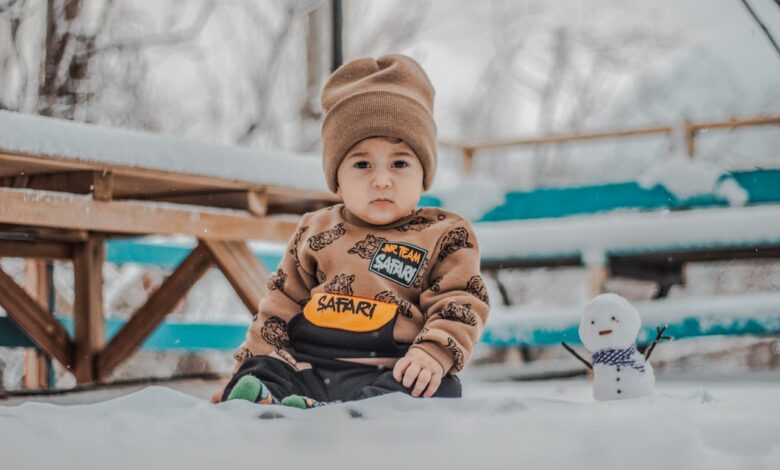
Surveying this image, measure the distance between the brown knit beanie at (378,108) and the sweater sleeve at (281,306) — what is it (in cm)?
19

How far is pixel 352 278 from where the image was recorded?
1787mm

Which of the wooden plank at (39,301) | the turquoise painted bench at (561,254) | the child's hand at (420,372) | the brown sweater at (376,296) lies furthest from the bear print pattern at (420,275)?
the wooden plank at (39,301)

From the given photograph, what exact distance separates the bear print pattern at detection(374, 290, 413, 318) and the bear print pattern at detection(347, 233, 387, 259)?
84 mm

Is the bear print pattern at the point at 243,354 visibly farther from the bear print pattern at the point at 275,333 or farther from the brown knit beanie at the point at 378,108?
the brown knit beanie at the point at 378,108

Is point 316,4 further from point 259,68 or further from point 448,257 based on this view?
point 448,257

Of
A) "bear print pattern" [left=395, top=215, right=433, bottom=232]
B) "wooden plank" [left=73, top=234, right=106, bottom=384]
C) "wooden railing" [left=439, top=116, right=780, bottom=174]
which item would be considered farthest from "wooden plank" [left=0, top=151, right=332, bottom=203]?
"wooden railing" [left=439, top=116, right=780, bottom=174]

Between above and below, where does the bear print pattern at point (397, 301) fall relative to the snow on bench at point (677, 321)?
below

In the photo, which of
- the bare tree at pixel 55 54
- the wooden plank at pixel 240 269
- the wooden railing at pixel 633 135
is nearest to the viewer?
the wooden plank at pixel 240 269

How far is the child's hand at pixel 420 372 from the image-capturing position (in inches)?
61.7

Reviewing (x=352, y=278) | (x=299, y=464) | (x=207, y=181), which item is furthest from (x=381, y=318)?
(x=207, y=181)

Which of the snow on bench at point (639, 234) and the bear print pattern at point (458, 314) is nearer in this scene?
the bear print pattern at point (458, 314)

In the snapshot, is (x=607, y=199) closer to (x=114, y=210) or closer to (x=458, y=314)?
(x=114, y=210)

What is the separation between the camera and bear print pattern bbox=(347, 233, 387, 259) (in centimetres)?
181

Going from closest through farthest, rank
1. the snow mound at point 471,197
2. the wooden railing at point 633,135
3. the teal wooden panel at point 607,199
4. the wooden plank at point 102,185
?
the wooden plank at point 102,185
the teal wooden panel at point 607,199
the snow mound at point 471,197
the wooden railing at point 633,135
